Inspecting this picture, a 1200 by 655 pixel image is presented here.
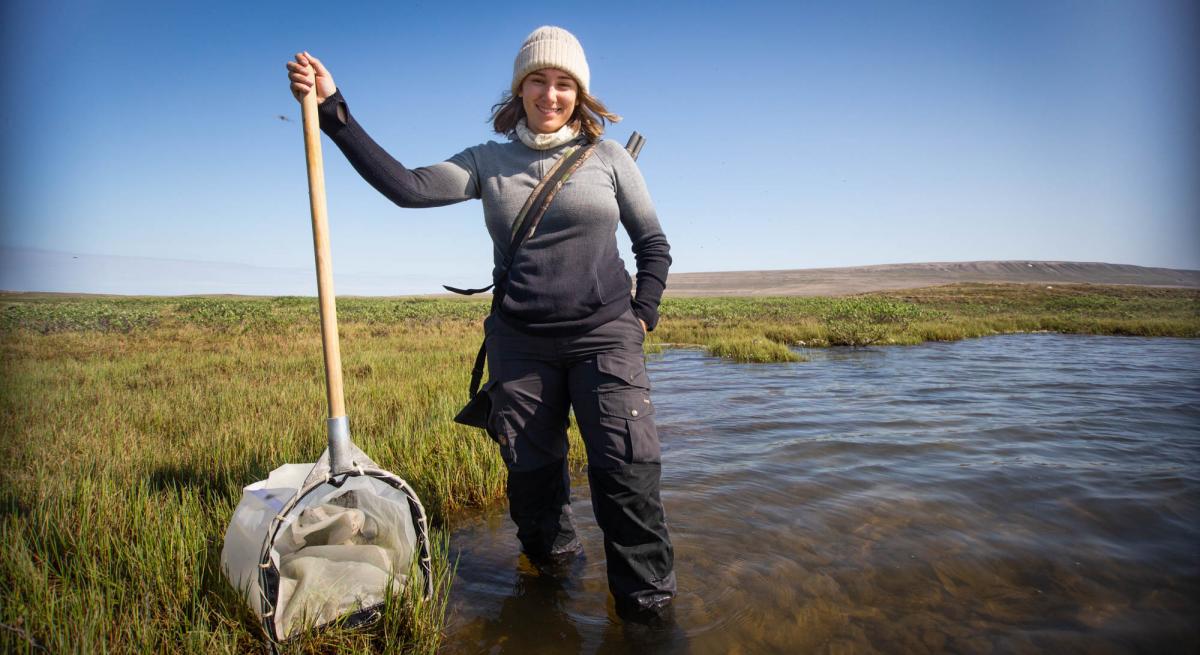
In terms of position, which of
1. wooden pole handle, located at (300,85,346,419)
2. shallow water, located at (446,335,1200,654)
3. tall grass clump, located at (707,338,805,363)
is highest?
wooden pole handle, located at (300,85,346,419)

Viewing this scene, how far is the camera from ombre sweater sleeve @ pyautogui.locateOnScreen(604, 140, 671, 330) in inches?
96.9

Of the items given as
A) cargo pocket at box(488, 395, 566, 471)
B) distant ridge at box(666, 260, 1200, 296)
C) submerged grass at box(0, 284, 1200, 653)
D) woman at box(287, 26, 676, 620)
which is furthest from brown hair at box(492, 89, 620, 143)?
distant ridge at box(666, 260, 1200, 296)

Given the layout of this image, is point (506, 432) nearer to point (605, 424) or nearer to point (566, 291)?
point (605, 424)

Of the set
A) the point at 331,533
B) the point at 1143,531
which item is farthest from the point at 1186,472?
the point at 331,533

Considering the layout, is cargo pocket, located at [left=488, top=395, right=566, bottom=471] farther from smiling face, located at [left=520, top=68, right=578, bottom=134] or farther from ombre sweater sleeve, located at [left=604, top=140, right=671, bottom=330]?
smiling face, located at [left=520, top=68, right=578, bottom=134]

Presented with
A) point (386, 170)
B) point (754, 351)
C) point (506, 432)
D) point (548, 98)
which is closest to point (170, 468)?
point (506, 432)

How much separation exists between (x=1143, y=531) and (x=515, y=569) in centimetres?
353

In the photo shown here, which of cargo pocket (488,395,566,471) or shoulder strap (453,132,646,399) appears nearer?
shoulder strap (453,132,646,399)

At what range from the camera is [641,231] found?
2.54 metres

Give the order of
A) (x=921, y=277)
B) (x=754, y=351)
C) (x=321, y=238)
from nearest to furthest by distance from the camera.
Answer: (x=321, y=238)
(x=754, y=351)
(x=921, y=277)

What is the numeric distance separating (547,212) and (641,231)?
1.50ft

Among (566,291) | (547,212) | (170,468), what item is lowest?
(170,468)

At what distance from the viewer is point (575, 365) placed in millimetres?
2359

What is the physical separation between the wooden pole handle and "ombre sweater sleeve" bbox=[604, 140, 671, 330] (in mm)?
1085
